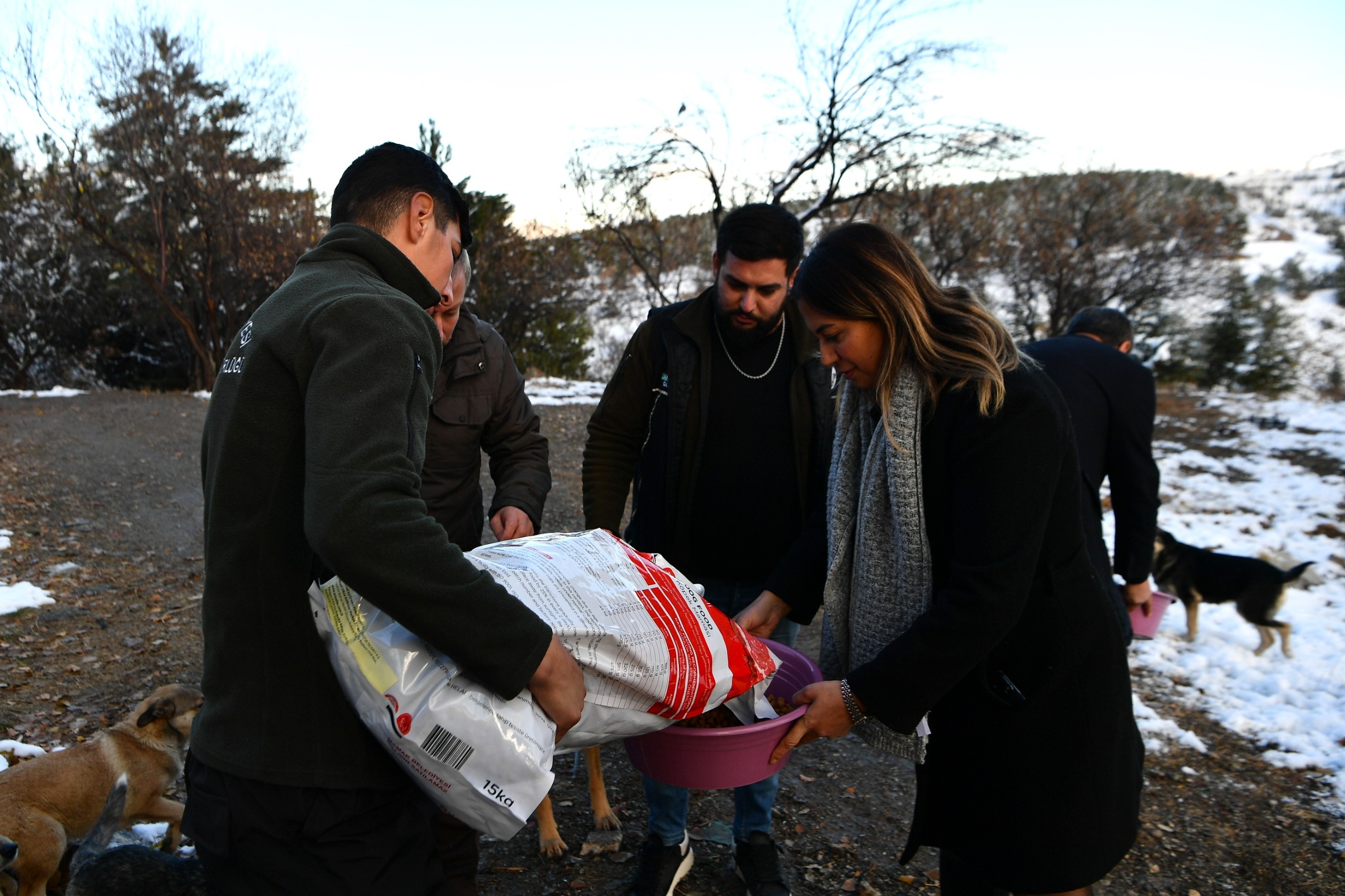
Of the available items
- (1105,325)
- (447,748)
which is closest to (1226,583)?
(1105,325)

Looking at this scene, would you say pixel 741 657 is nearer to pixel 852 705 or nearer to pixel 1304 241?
pixel 852 705

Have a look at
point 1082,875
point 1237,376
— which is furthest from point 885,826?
point 1237,376

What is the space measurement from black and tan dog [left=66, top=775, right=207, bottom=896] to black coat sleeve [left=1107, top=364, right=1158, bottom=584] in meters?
3.48

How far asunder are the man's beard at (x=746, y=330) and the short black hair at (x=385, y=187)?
1.36m

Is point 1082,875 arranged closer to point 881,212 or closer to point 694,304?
point 694,304

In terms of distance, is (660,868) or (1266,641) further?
(1266,641)

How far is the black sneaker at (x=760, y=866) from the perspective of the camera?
2703 mm

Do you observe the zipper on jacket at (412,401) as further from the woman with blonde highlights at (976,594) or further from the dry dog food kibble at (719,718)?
the dry dog food kibble at (719,718)

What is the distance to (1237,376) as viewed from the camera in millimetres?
16641

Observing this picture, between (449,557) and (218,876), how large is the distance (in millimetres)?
741

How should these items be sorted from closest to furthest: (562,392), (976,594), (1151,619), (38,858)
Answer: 1. (976,594)
2. (38,858)
3. (1151,619)
4. (562,392)

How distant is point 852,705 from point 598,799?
1753 mm

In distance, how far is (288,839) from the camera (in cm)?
138

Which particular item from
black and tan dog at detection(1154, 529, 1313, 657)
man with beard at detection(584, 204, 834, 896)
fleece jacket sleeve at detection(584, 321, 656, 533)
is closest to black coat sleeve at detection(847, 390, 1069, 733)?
man with beard at detection(584, 204, 834, 896)
